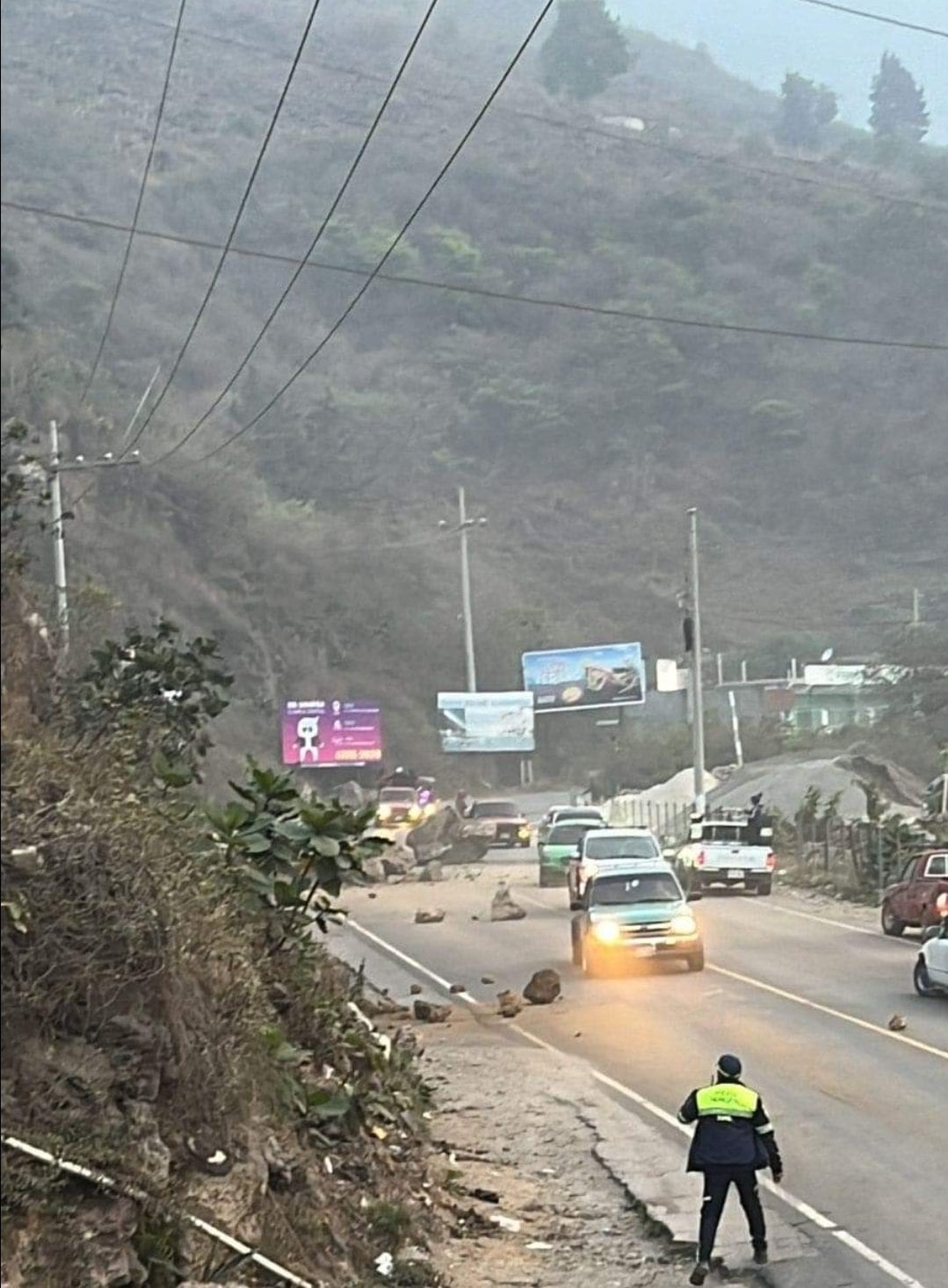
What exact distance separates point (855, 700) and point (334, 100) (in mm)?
19212

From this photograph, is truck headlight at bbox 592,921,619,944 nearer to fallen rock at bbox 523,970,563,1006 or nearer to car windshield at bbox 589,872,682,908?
car windshield at bbox 589,872,682,908

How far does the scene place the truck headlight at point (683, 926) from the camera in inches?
941

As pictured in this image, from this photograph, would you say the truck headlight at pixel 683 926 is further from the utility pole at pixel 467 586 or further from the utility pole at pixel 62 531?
the utility pole at pixel 62 531

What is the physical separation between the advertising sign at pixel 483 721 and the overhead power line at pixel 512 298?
279 inches

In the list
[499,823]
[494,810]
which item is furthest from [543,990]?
[499,823]

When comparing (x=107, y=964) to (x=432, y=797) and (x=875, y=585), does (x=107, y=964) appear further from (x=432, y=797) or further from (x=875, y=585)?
(x=432, y=797)

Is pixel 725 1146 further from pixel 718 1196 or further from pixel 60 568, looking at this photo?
pixel 60 568

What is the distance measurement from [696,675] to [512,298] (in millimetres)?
11567

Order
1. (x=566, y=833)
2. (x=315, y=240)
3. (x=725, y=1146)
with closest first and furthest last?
(x=725, y=1146)
(x=315, y=240)
(x=566, y=833)

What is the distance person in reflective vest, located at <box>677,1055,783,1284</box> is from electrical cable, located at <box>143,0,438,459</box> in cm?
552

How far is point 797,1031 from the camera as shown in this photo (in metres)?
18.2

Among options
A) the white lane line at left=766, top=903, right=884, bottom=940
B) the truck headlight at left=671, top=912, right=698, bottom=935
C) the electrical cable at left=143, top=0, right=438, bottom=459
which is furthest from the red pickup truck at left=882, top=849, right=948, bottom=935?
the electrical cable at left=143, top=0, right=438, bottom=459

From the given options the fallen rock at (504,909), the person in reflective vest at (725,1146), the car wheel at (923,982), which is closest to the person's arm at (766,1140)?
the person in reflective vest at (725,1146)

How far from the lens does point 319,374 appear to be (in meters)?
17.9
